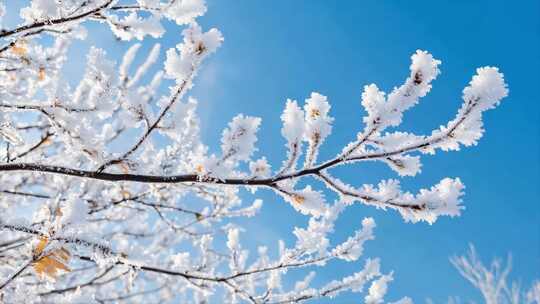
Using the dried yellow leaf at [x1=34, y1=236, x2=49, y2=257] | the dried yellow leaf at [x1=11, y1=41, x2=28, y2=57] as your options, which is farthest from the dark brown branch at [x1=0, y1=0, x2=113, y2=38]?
the dried yellow leaf at [x1=34, y1=236, x2=49, y2=257]

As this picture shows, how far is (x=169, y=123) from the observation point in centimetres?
153

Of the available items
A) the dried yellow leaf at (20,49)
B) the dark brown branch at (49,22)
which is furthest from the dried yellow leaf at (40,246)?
the dried yellow leaf at (20,49)

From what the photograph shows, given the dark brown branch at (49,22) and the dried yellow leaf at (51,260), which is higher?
the dark brown branch at (49,22)

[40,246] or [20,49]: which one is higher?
[20,49]

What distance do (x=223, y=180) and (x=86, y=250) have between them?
495 mm

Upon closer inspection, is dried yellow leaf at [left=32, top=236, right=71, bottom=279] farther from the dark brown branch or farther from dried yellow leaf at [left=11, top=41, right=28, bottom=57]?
dried yellow leaf at [left=11, top=41, right=28, bottom=57]

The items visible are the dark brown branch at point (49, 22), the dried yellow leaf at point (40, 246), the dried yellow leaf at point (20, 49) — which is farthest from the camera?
the dried yellow leaf at point (20, 49)

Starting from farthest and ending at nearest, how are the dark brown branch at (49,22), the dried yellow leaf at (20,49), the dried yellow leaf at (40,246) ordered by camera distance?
the dried yellow leaf at (20,49) → the dark brown branch at (49,22) → the dried yellow leaf at (40,246)

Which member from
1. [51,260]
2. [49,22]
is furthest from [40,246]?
[49,22]

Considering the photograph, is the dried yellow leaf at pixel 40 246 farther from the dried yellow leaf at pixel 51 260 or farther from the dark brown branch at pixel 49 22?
the dark brown branch at pixel 49 22

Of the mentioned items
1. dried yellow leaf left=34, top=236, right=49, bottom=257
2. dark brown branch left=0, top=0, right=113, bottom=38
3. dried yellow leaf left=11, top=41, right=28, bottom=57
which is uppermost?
dried yellow leaf left=11, top=41, right=28, bottom=57

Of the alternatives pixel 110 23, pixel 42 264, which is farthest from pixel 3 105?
pixel 42 264

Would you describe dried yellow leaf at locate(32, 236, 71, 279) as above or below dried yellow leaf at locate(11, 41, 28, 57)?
below

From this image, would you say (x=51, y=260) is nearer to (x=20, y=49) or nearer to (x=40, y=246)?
(x=40, y=246)
